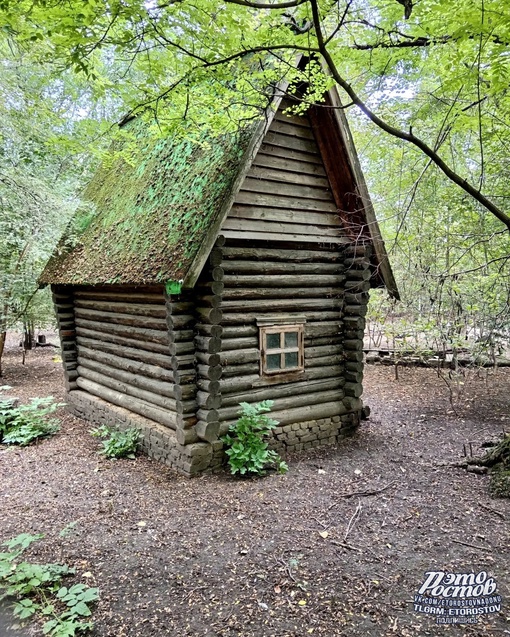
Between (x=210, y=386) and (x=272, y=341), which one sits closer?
(x=210, y=386)

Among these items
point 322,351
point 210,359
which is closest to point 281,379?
point 322,351

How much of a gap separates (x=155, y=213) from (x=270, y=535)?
5.86 metres

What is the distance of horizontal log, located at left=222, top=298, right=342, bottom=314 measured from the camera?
728 cm

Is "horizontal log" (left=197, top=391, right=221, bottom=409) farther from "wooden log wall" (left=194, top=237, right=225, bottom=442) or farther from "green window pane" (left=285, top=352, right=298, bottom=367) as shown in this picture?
"green window pane" (left=285, top=352, right=298, bottom=367)

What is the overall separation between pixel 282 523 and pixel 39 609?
2.78 meters

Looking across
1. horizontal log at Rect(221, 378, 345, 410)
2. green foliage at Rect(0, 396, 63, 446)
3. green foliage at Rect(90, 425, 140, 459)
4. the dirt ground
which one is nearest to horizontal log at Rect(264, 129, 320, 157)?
horizontal log at Rect(221, 378, 345, 410)

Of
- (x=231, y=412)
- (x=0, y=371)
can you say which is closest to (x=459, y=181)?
(x=231, y=412)

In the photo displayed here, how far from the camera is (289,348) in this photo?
7992mm

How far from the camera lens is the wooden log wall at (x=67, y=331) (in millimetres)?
11000

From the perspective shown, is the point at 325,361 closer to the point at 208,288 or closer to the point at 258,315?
the point at 258,315

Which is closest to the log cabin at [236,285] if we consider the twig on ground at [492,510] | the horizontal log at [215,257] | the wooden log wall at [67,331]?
the horizontal log at [215,257]

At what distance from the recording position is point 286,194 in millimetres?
7637

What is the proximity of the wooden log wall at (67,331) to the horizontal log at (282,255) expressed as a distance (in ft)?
19.0

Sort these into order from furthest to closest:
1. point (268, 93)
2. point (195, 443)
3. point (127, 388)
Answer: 1. point (127, 388)
2. point (195, 443)
3. point (268, 93)
